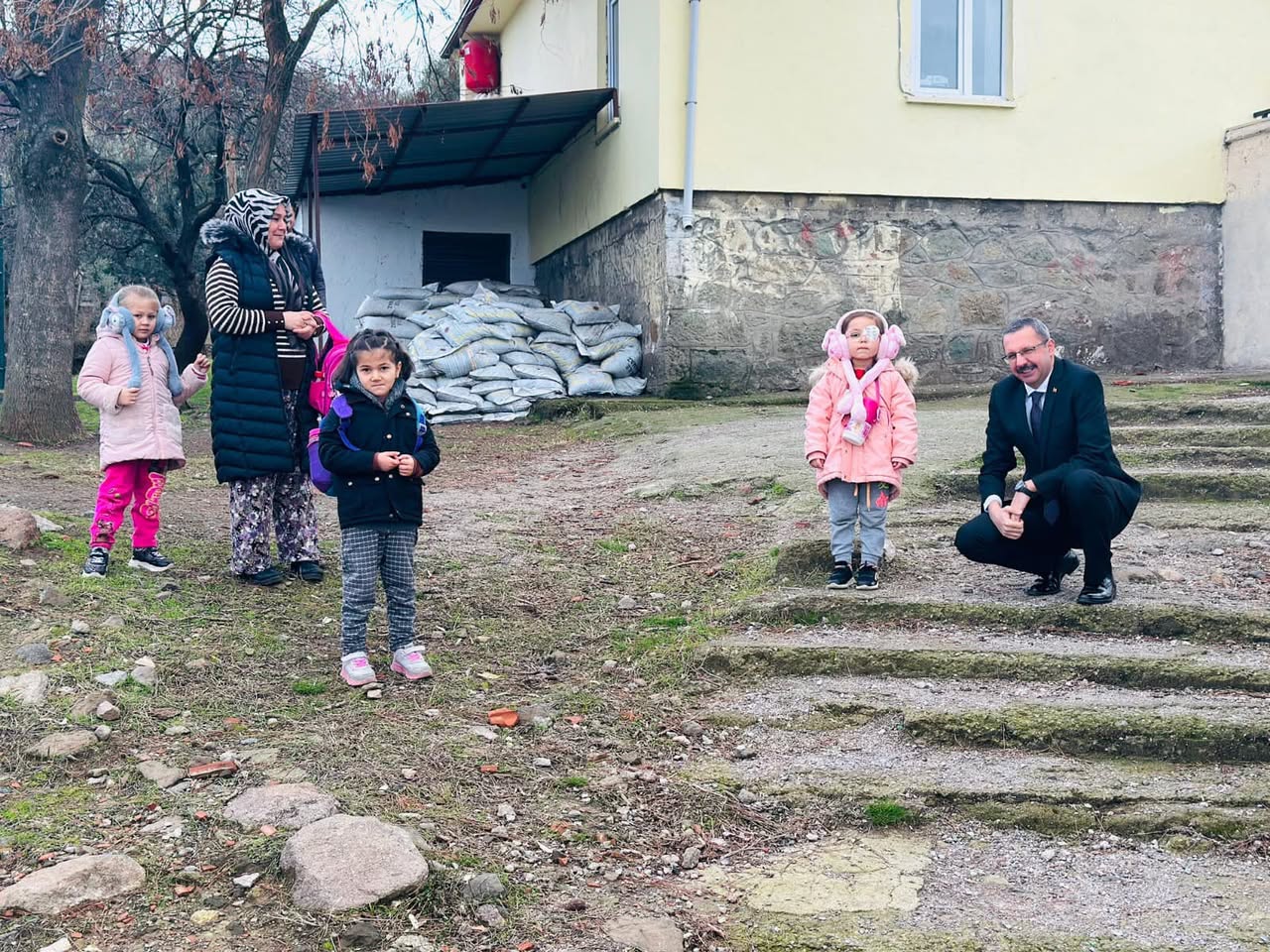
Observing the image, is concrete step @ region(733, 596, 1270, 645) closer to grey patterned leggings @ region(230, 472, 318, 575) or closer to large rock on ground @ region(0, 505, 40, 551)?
grey patterned leggings @ region(230, 472, 318, 575)

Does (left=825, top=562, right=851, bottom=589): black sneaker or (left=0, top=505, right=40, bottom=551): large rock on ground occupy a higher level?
(left=0, top=505, right=40, bottom=551): large rock on ground

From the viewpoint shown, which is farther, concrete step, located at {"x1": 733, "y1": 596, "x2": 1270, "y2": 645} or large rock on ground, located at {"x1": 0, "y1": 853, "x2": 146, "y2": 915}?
concrete step, located at {"x1": 733, "y1": 596, "x2": 1270, "y2": 645}

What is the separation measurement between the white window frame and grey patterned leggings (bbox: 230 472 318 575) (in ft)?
26.0

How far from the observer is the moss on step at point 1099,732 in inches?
145

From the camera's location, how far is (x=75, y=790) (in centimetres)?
342

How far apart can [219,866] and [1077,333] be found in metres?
10.4

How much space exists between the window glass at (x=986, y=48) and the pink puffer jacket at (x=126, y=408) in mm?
8578

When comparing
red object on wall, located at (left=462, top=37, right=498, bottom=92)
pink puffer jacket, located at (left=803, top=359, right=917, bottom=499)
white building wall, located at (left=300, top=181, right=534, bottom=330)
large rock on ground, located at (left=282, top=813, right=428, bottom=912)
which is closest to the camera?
large rock on ground, located at (left=282, top=813, right=428, bottom=912)

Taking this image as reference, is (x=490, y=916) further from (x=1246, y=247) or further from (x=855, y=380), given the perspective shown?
(x=1246, y=247)

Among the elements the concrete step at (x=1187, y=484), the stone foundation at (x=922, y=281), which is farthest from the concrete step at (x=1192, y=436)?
the stone foundation at (x=922, y=281)

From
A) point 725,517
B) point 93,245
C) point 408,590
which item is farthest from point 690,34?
point 93,245

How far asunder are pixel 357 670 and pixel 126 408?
72.8 inches

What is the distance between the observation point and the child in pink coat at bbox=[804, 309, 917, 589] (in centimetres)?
503

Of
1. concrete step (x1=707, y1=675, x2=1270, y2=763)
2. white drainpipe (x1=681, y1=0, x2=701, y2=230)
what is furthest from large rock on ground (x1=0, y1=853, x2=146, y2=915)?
white drainpipe (x1=681, y1=0, x2=701, y2=230)
